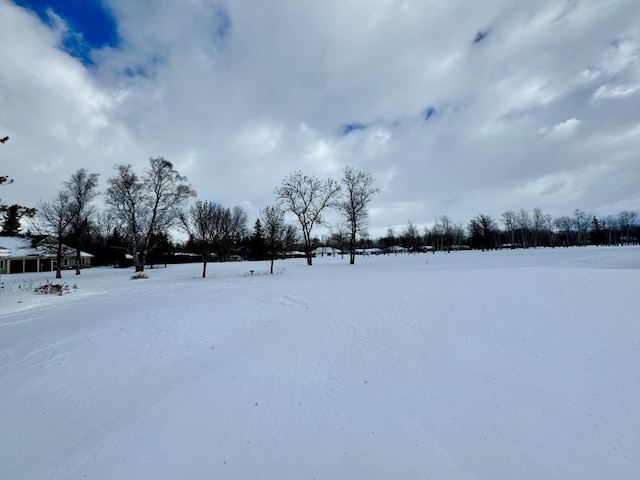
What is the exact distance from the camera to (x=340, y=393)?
4.54 metres

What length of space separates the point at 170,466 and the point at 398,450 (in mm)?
2700

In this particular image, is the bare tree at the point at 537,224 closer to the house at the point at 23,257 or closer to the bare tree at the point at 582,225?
the bare tree at the point at 582,225

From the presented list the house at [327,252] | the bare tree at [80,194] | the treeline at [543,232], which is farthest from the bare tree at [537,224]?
the bare tree at [80,194]

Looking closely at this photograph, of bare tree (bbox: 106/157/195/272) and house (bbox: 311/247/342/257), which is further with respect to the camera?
house (bbox: 311/247/342/257)

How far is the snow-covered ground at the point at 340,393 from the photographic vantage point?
3.16m

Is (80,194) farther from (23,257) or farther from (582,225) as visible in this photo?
(582,225)

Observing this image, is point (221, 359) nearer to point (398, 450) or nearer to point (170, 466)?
point (170, 466)

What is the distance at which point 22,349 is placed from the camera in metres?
6.90

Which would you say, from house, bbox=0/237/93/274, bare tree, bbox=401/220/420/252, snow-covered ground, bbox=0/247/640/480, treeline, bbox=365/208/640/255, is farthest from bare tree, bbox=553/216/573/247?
house, bbox=0/237/93/274

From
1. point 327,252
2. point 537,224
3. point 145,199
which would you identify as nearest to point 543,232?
point 537,224

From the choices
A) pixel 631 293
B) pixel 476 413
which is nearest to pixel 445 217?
pixel 631 293

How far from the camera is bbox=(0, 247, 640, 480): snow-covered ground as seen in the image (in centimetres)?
316

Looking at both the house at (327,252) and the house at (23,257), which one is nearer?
the house at (23,257)

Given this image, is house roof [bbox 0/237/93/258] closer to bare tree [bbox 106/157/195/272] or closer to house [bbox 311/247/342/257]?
bare tree [bbox 106/157/195/272]
